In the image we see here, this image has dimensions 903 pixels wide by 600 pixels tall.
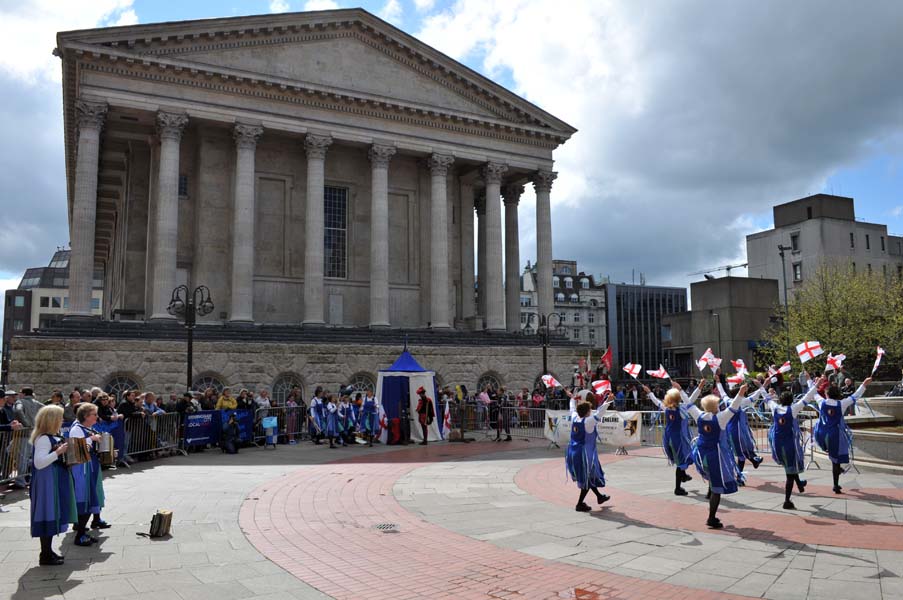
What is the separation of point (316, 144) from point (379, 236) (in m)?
5.84

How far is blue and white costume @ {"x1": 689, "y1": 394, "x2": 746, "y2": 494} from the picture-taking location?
9.96 m

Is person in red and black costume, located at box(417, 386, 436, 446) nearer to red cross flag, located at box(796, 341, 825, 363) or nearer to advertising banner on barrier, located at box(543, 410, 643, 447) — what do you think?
advertising banner on barrier, located at box(543, 410, 643, 447)

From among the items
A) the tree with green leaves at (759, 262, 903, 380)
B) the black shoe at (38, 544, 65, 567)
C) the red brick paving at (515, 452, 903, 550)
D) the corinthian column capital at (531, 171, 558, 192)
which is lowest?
the red brick paving at (515, 452, 903, 550)

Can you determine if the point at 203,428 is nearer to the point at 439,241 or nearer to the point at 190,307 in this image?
the point at 190,307

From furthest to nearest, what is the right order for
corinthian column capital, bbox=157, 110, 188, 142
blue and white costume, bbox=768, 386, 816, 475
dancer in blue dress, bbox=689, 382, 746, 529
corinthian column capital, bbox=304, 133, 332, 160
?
1. corinthian column capital, bbox=304, 133, 332, 160
2. corinthian column capital, bbox=157, 110, 188, 142
3. blue and white costume, bbox=768, 386, 816, 475
4. dancer in blue dress, bbox=689, 382, 746, 529

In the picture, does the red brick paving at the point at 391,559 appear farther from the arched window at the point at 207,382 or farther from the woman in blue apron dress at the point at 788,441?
the arched window at the point at 207,382

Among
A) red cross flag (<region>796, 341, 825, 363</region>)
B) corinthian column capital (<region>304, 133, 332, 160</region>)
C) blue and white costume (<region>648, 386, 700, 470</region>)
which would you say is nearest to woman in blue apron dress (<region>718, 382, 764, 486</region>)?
blue and white costume (<region>648, 386, 700, 470</region>)

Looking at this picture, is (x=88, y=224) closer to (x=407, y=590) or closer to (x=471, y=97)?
(x=471, y=97)

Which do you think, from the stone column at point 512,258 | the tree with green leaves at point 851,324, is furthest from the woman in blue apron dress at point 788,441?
the tree with green leaves at point 851,324

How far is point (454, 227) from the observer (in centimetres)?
4516

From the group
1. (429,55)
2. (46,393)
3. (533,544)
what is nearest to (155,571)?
(533,544)

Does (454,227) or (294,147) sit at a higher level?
(294,147)

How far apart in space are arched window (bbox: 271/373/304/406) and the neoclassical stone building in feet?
11.6

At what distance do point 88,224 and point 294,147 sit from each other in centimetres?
1190
